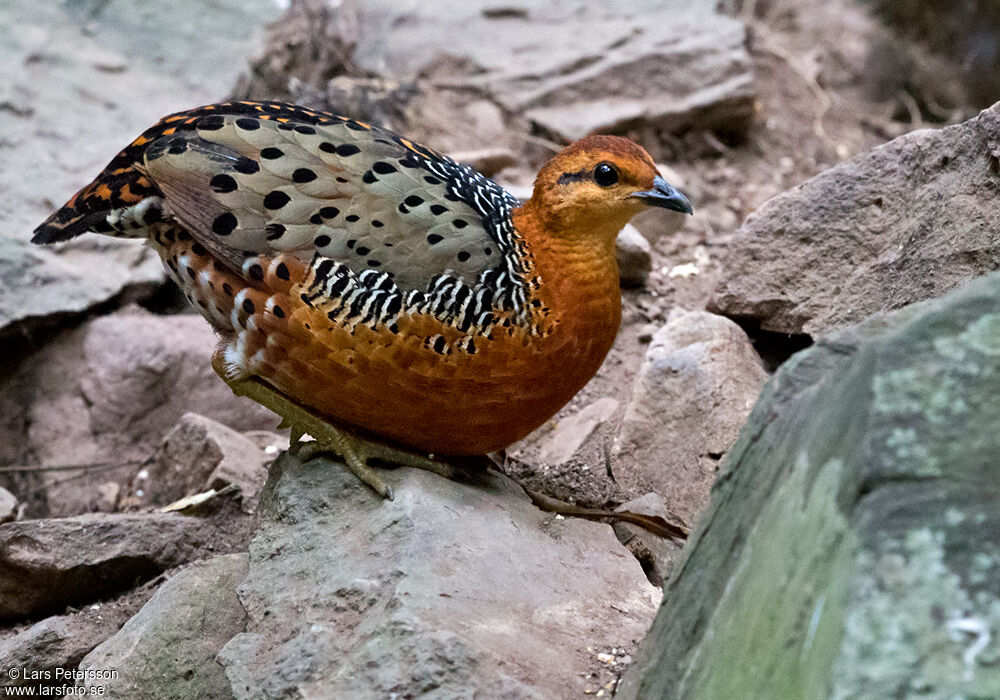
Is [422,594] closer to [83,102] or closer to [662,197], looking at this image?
[662,197]

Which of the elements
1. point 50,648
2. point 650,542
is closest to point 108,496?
point 50,648

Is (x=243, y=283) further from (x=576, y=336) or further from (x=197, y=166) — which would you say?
(x=576, y=336)

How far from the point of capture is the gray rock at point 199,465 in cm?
425

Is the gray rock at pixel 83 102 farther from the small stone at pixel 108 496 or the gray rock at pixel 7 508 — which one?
the gray rock at pixel 7 508

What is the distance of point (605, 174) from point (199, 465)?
87.5 inches

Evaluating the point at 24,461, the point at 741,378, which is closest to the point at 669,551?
the point at 741,378

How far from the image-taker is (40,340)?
5.27 meters

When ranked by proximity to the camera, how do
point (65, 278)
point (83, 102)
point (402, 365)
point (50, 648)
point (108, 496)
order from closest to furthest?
point (402, 365) < point (50, 648) < point (108, 496) < point (65, 278) < point (83, 102)

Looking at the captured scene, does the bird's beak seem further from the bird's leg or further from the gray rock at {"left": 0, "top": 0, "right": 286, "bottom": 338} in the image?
the gray rock at {"left": 0, "top": 0, "right": 286, "bottom": 338}

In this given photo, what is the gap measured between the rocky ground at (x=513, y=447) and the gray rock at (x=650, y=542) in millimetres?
21

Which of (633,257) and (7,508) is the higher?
(633,257)

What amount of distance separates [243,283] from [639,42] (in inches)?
168

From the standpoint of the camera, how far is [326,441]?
3459mm

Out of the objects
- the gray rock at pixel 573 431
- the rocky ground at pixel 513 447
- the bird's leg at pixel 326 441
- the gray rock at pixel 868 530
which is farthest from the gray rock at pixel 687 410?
the gray rock at pixel 868 530
